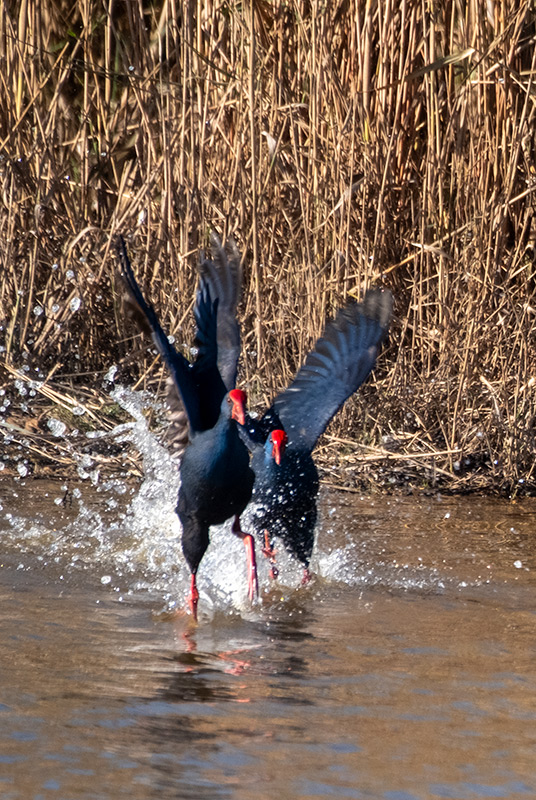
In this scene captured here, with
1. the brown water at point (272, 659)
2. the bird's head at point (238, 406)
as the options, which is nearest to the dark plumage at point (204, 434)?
the bird's head at point (238, 406)

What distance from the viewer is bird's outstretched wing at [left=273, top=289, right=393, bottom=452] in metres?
4.60

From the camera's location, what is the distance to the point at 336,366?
185 inches

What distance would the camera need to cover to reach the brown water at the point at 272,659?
2582 mm

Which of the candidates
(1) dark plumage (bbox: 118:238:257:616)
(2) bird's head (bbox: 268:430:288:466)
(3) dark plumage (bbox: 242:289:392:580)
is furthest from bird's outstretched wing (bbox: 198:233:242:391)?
(2) bird's head (bbox: 268:430:288:466)

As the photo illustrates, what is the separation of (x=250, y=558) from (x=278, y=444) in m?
0.40

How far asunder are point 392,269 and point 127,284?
1.97m

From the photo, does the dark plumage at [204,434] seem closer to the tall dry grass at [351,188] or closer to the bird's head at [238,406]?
the bird's head at [238,406]

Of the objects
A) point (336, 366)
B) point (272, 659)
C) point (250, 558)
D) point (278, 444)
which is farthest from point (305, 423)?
point (272, 659)

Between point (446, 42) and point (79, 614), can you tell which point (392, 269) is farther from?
point (79, 614)

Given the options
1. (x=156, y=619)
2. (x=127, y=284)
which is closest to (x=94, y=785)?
(x=156, y=619)

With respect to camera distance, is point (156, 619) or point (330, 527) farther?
point (330, 527)

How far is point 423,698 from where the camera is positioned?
3082 millimetres

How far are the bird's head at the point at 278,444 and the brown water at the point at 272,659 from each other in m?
0.48

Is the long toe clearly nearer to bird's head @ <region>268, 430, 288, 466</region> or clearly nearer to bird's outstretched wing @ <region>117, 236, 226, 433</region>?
bird's head @ <region>268, 430, 288, 466</region>
